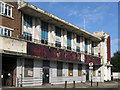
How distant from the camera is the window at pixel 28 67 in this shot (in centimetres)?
2209

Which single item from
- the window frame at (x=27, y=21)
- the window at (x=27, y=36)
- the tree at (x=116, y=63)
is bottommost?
the tree at (x=116, y=63)

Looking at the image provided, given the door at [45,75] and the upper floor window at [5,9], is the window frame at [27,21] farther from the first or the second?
the door at [45,75]

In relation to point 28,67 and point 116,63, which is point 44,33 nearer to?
point 28,67

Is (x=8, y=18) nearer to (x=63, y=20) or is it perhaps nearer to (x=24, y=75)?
(x=24, y=75)

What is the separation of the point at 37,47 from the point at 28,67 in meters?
3.07

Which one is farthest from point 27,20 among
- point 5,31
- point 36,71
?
point 36,71

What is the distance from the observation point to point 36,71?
78.3 ft

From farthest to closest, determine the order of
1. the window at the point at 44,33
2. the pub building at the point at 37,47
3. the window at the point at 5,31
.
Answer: the window at the point at 44,33 < the pub building at the point at 37,47 < the window at the point at 5,31

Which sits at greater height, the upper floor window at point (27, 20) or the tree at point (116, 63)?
the upper floor window at point (27, 20)

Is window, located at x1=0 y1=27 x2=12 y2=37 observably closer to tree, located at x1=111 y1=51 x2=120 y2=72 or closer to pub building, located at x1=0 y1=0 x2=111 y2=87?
pub building, located at x1=0 y1=0 x2=111 y2=87

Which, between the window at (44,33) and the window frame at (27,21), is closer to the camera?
the window frame at (27,21)

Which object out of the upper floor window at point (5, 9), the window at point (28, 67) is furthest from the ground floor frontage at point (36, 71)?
the upper floor window at point (5, 9)

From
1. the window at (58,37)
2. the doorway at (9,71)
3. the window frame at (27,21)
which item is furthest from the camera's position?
the window at (58,37)

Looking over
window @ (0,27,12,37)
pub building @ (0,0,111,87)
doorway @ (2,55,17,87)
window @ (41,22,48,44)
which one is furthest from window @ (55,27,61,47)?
window @ (0,27,12,37)
